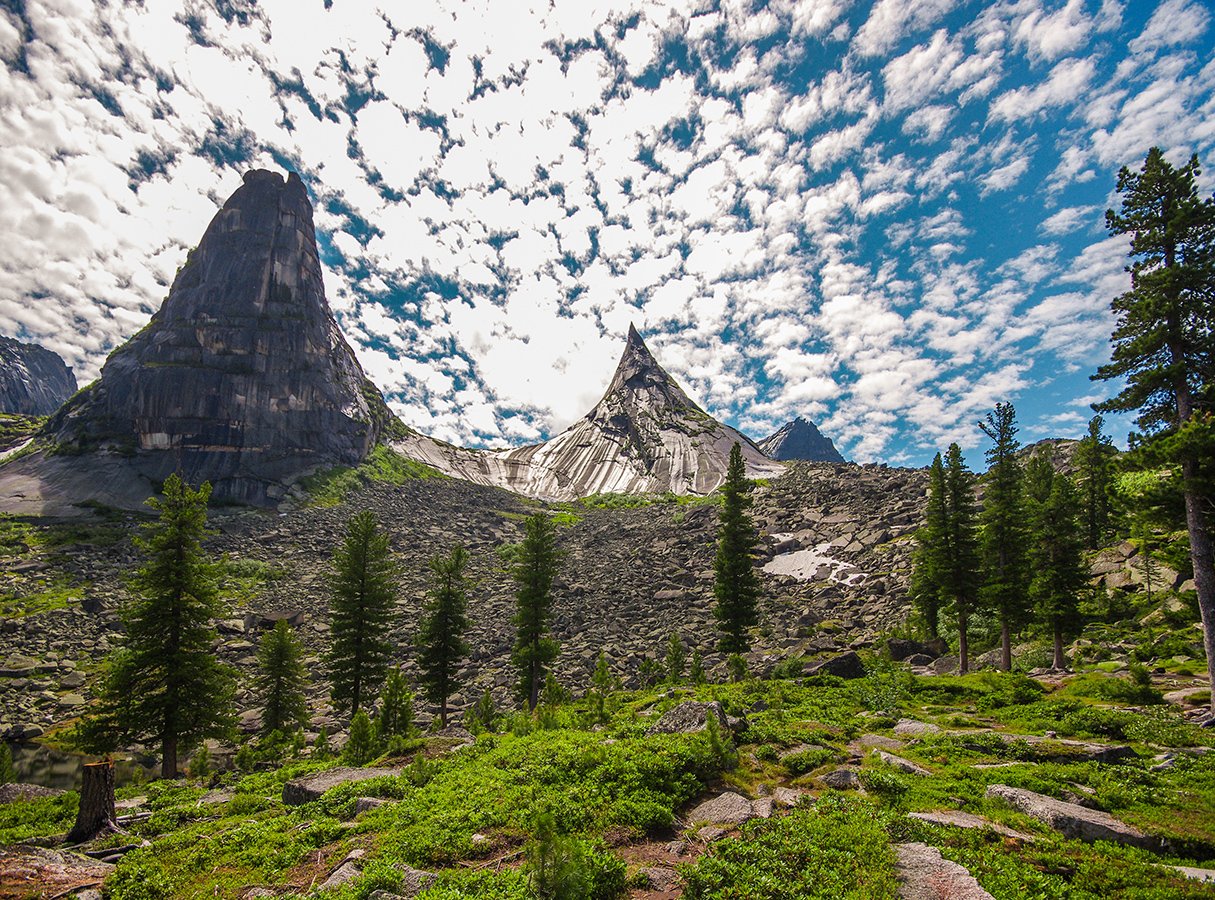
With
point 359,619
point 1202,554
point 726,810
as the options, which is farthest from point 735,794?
point 359,619

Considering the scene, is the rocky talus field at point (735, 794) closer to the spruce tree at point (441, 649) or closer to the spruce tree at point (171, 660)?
the spruce tree at point (171, 660)

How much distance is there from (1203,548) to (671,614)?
3901 cm

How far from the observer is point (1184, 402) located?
18.3 m

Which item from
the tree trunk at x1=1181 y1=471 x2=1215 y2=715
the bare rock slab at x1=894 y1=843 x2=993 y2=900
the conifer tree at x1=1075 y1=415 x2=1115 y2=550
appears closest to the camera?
the bare rock slab at x1=894 y1=843 x2=993 y2=900

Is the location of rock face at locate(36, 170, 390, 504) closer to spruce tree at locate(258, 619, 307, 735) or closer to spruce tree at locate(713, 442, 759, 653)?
spruce tree at locate(258, 619, 307, 735)

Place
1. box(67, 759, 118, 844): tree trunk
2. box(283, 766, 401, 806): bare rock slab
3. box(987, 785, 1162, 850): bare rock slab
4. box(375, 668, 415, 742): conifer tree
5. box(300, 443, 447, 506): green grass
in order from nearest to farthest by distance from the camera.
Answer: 1. box(987, 785, 1162, 850): bare rock slab
2. box(67, 759, 118, 844): tree trunk
3. box(283, 766, 401, 806): bare rock slab
4. box(375, 668, 415, 742): conifer tree
5. box(300, 443, 447, 506): green grass

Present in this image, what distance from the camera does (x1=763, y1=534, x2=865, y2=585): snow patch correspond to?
182 feet

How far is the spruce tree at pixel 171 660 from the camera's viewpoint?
22.2 m

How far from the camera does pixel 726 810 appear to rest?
11.4 m

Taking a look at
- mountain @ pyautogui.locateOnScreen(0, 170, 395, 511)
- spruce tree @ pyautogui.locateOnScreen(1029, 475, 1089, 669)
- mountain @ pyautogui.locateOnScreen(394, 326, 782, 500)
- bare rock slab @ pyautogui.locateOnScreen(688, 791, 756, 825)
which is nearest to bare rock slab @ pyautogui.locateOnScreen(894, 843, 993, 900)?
bare rock slab @ pyautogui.locateOnScreen(688, 791, 756, 825)

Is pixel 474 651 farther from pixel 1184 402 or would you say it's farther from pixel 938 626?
pixel 1184 402

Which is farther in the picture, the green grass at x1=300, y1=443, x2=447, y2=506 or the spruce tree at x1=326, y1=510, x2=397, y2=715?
the green grass at x1=300, y1=443, x2=447, y2=506

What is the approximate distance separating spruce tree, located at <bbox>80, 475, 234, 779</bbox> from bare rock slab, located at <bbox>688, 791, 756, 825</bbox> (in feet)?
73.2

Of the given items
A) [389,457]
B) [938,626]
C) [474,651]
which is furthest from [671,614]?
[389,457]
